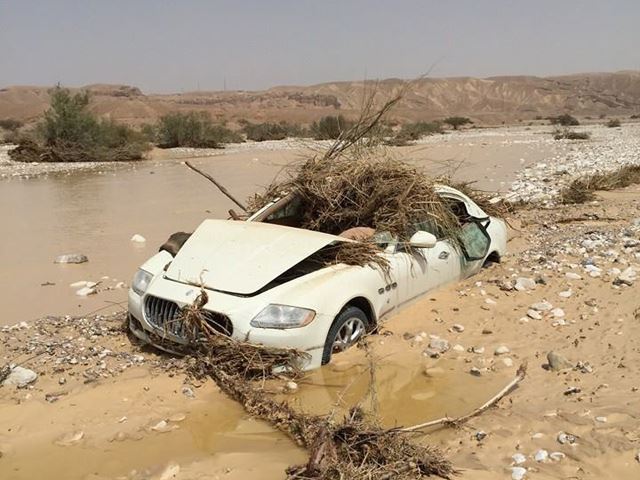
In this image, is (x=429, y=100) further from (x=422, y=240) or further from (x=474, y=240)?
(x=422, y=240)

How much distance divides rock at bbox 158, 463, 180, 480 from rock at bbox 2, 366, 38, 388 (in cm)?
179

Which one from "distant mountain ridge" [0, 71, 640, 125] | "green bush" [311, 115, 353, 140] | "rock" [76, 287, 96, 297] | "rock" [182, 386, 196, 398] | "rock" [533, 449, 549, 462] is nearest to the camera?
"rock" [533, 449, 549, 462]

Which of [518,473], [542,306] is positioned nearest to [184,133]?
[542,306]

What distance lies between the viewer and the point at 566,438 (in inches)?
150

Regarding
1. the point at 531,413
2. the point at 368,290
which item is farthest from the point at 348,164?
the point at 531,413

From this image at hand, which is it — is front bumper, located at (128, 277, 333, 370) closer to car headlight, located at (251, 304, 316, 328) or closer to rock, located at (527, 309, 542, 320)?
car headlight, located at (251, 304, 316, 328)

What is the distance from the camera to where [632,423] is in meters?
3.88

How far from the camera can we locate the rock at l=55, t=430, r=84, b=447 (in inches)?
160

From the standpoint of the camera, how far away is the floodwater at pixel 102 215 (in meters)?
7.90

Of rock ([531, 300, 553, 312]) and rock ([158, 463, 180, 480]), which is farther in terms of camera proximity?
rock ([531, 300, 553, 312])

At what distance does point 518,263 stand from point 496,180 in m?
11.8

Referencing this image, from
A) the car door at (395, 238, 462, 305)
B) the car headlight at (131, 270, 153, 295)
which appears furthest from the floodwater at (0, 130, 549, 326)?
the car headlight at (131, 270, 153, 295)

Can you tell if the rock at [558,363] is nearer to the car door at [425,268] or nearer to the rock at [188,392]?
the car door at [425,268]

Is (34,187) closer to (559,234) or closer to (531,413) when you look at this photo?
(559,234)
